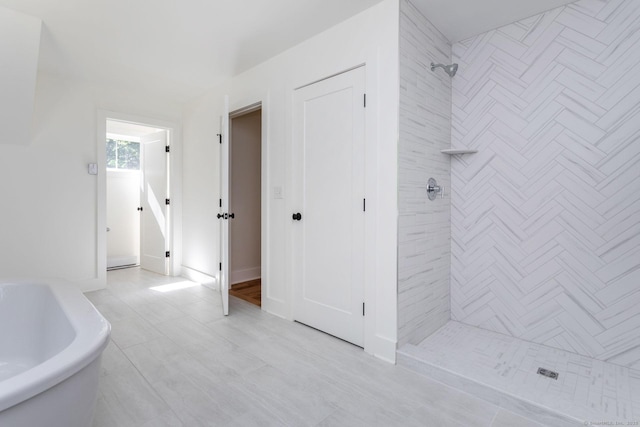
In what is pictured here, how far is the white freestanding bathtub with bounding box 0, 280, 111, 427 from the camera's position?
0.92 m

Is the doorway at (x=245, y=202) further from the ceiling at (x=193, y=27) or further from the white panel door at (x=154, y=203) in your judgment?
the white panel door at (x=154, y=203)

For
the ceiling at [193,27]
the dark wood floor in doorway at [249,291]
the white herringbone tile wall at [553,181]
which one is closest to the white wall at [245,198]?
the dark wood floor in doorway at [249,291]

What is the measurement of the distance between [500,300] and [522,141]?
1.22 meters

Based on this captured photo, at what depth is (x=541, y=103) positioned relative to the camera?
89.7 inches

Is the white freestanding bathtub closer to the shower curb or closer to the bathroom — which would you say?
the bathroom

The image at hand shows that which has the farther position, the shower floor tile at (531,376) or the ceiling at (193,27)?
the ceiling at (193,27)

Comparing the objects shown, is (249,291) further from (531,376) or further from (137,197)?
(137,197)

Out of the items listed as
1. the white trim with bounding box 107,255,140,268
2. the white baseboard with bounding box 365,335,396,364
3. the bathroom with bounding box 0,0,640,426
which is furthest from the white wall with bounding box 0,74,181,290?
the white baseboard with bounding box 365,335,396,364

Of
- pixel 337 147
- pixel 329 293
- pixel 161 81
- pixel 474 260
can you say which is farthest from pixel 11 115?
pixel 474 260

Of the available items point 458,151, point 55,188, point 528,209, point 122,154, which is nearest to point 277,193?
point 458,151

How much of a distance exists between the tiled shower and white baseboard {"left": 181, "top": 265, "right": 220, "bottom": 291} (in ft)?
8.12

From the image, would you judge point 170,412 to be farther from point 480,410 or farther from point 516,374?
point 516,374

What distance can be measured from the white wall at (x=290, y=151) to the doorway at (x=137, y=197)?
404 mm

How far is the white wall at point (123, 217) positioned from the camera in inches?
196
